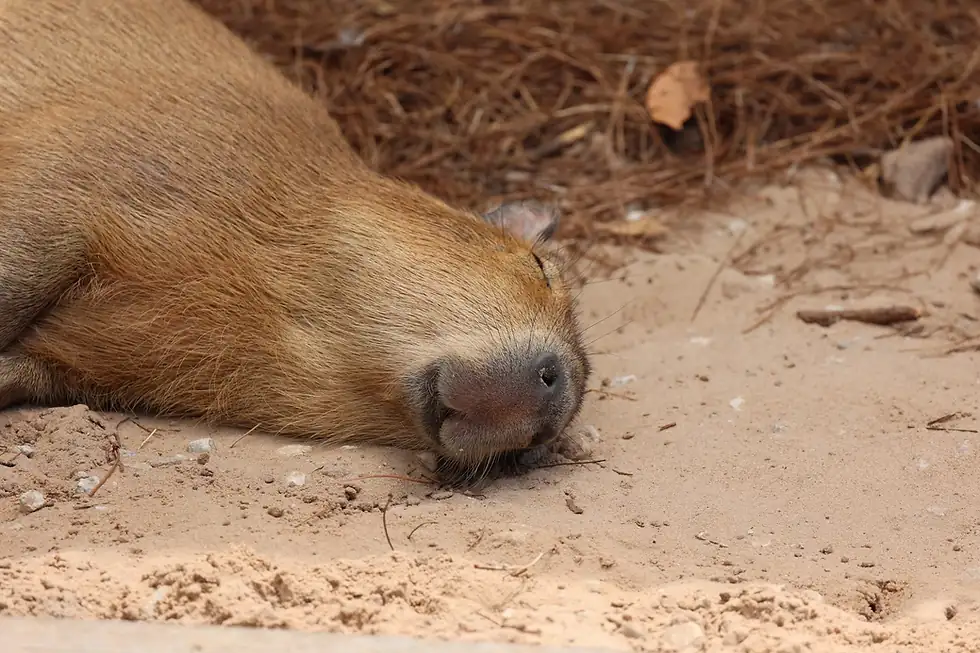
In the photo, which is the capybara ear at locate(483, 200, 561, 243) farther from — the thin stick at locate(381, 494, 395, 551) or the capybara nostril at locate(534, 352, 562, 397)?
the thin stick at locate(381, 494, 395, 551)

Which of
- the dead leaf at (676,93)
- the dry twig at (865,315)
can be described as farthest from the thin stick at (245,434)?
the dead leaf at (676,93)

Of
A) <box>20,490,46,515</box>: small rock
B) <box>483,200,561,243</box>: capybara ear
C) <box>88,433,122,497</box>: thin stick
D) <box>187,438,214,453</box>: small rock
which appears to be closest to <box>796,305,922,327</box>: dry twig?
<box>483,200,561,243</box>: capybara ear

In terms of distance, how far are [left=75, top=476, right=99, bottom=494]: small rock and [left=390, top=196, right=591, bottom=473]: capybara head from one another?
0.96m

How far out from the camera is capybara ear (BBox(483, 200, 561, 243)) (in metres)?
4.55

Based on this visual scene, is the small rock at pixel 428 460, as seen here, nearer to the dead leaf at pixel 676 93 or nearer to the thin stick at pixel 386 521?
the thin stick at pixel 386 521

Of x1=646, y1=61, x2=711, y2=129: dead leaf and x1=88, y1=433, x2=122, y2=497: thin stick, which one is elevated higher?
x1=646, y1=61, x2=711, y2=129: dead leaf

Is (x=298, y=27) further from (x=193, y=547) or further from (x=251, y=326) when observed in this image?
(x=193, y=547)

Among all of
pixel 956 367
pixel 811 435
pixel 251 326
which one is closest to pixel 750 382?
pixel 811 435

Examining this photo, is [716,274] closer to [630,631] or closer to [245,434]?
[245,434]

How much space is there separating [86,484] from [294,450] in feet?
2.17

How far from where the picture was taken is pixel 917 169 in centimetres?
577

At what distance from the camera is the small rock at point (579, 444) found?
3.89 metres

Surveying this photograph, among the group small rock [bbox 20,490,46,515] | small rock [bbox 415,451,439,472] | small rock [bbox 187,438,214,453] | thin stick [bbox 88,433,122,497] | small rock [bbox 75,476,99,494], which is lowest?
small rock [bbox 415,451,439,472]

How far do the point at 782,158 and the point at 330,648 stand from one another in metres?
4.30
